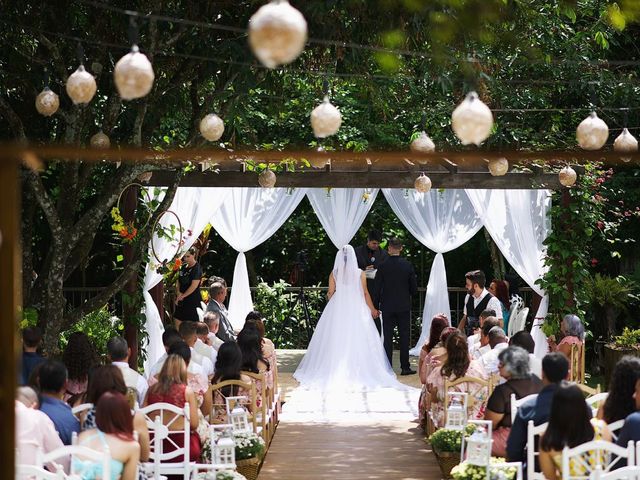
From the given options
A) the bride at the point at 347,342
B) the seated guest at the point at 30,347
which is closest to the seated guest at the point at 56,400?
the seated guest at the point at 30,347

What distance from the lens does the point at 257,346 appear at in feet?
28.9

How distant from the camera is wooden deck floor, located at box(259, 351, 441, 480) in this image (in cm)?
820

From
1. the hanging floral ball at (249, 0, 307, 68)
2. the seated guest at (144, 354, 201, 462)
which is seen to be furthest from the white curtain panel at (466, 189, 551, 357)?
the hanging floral ball at (249, 0, 307, 68)

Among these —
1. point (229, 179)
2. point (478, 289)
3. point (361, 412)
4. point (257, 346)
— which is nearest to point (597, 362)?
point (478, 289)

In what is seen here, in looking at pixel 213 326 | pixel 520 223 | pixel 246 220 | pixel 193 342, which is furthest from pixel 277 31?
pixel 246 220

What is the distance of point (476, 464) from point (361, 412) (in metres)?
4.57

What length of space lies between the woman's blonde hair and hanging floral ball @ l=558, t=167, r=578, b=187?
Answer: 533 cm

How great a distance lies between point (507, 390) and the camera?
22.0 feet

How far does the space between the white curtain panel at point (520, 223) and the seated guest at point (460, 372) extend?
13.8 feet

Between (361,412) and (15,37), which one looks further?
(361,412)

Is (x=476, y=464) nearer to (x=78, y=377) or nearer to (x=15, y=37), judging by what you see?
(x=78, y=377)

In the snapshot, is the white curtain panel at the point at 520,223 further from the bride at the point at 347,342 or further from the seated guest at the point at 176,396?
the seated guest at the point at 176,396

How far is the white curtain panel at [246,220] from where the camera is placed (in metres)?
13.6

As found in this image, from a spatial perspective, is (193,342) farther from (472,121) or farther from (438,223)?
(438,223)
